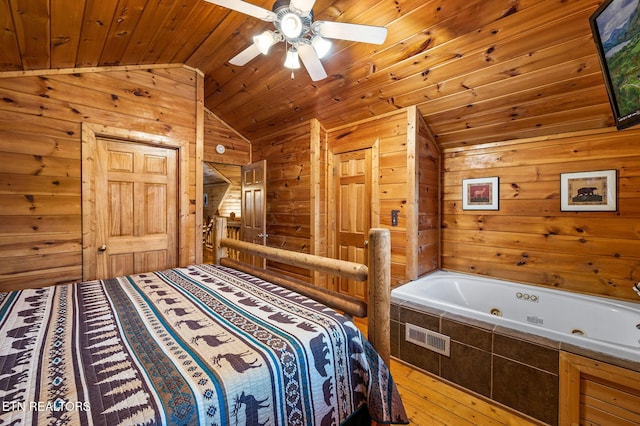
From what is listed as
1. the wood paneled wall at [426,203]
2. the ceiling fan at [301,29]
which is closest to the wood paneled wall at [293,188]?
the wood paneled wall at [426,203]

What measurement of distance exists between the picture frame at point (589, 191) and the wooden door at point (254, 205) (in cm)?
350

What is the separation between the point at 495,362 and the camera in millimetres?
1843

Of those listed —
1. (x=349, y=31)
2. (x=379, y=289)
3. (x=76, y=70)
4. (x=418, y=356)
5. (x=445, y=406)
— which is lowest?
(x=445, y=406)

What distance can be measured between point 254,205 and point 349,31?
3.14 metres

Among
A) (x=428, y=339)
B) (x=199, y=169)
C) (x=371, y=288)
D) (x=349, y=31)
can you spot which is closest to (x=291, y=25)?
(x=349, y=31)

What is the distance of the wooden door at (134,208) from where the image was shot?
269cm

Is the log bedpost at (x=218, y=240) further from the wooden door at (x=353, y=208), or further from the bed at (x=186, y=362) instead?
the wooden door at (x=353, y=208)

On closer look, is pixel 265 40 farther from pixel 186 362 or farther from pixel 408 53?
pixel 186 362

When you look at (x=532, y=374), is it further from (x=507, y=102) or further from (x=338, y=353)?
(x=507, y=102)

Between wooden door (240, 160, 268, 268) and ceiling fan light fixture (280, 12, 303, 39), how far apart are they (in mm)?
2556

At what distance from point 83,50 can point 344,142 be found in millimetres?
2652

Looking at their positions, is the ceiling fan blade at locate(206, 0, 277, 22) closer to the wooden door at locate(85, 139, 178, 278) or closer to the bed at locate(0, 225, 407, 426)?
the bed at locate(0, 225, 407, 426)

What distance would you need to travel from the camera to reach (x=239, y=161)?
4.61m

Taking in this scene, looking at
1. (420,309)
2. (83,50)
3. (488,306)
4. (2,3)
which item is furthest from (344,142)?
(2,3)
